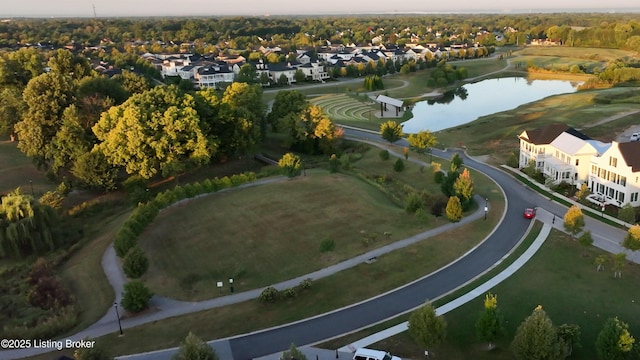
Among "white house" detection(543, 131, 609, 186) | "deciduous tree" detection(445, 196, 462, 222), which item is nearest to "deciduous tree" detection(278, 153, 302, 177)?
"deciduous tree" detection(445, 196, 462, 222)

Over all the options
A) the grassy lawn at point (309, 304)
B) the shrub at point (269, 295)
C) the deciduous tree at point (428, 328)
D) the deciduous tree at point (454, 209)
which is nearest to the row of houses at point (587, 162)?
the deciduous tree at point (454, 209)

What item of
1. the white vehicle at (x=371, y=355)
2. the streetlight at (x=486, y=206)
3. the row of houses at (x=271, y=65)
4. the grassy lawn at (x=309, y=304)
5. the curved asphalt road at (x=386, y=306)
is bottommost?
the curved asphalt road at (x=386, y=306)

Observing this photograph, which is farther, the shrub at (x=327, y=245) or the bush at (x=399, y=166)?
the bush at (x=399, y=166)

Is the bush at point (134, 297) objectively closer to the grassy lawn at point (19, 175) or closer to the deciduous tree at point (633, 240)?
the grassy lawn at point (19, 175)

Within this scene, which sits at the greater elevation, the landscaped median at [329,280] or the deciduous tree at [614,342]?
the deciduous tree at [614,342]

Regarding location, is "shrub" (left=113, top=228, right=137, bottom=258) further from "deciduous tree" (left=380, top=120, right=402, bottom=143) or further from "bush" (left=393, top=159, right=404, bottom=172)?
"deciduous tree" (left=380, top=120, right=402, bottom=143)

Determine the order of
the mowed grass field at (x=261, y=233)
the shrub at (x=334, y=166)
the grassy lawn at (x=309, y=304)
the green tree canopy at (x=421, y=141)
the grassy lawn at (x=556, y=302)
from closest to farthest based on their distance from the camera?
the grassy lawn at (x=556, y=302) < the grassy lawn at (x=309, y=304) < the mowed grass field at (x=261, y=233) < the shrub at (x=334, y=166) < the green tree canopy at (x=421, y=141)

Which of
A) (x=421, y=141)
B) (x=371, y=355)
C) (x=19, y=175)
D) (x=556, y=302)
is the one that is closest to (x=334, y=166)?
(x=421, y=141)
